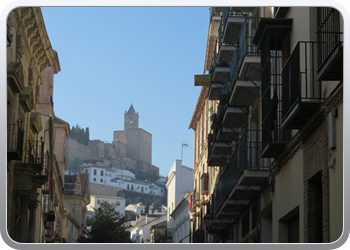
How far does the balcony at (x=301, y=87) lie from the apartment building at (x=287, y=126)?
0.02 m

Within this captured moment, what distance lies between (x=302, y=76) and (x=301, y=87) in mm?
312

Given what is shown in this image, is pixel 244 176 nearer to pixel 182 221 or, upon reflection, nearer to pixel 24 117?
pixel 24 117

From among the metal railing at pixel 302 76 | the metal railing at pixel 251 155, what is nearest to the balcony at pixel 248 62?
the metal railing at pixel 251 155

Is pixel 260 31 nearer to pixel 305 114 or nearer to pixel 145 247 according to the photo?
pixel 305 114

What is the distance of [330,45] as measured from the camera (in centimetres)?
912

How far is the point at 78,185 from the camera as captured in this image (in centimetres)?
5303

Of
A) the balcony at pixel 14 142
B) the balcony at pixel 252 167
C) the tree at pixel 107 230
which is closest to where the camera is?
the balcony at pixel 14 142

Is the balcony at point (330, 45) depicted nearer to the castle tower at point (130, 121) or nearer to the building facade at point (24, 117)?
the building facade at point (24, 117)

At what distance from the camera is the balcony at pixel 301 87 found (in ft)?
32.8

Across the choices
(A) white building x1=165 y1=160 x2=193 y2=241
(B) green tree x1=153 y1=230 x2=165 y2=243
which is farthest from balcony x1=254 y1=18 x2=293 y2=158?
(A) white building x1=165 y1=160 x2=193 y2=241

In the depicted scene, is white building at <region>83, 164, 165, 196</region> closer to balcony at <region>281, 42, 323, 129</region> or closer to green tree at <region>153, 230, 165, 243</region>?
green tree at <region>153, 230, 165, 243</region>

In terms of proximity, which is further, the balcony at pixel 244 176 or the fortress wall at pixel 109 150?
the fortress wall at pixel 109 150

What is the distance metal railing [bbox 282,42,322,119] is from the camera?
33.4 feet

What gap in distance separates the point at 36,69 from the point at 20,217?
682 cm
